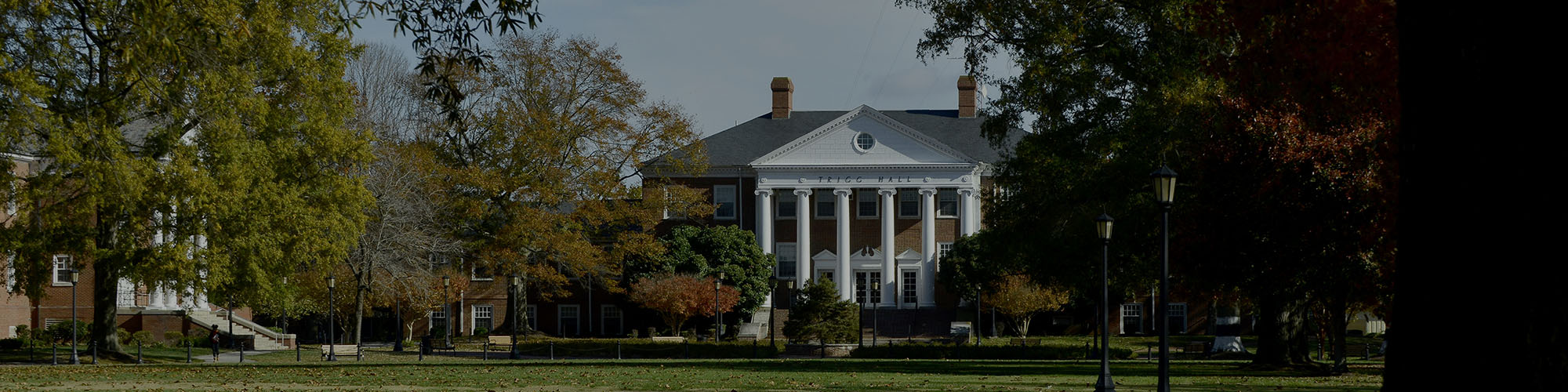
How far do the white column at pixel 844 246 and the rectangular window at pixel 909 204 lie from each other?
9.16ft

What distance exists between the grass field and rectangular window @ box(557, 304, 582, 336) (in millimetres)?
30519

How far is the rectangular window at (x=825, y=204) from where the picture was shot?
65250 mm

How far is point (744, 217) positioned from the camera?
65.0 m

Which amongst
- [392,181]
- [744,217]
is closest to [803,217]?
[744,217]

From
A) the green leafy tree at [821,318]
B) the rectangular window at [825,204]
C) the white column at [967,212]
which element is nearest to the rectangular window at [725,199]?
the rectangular window at [825,204]

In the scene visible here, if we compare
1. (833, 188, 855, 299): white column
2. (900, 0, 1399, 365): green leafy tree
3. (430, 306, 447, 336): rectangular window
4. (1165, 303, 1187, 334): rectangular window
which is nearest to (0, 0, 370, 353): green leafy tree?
(900, 0, 1399, 365): green leafy tree

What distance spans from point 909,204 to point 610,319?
15.0m

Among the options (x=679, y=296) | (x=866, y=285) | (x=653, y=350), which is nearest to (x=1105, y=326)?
(x=653, y=350)

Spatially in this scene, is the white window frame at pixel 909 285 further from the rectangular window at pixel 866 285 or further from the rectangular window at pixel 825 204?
the rectangular window at pixel 825 204

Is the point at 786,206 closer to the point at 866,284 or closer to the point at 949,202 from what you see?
the point at 866,284

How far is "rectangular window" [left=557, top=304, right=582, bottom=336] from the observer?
63.1m

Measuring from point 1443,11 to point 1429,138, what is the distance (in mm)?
504

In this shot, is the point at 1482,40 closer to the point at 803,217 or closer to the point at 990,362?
the point at 990,362

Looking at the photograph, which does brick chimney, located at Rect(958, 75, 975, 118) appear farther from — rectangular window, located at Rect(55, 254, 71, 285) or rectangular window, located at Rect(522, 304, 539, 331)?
rectangular window, located at Rect(55, 254, 71, 285)
